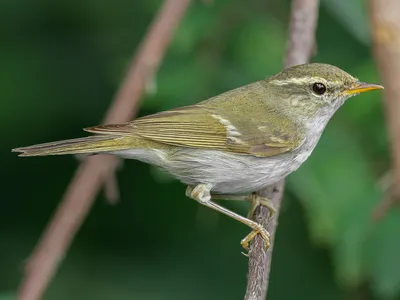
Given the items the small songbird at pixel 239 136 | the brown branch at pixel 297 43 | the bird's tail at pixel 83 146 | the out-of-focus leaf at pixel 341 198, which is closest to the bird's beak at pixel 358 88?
the small songbird at pixel 239 136

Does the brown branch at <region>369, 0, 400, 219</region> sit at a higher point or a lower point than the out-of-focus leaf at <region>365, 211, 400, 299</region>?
higher

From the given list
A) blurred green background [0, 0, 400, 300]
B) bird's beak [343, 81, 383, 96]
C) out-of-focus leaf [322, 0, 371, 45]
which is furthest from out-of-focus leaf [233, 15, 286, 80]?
bird's beak [343, 81, 383, 96]

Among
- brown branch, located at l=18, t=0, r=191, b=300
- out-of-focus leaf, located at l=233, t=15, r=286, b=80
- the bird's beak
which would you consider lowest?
brown branch, located at l=18, t=0, r=191, b=300

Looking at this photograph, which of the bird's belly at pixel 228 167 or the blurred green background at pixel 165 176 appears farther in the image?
the blurred green background at pixel 165 176

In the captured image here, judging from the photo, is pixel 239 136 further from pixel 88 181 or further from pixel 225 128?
pixel 88 181

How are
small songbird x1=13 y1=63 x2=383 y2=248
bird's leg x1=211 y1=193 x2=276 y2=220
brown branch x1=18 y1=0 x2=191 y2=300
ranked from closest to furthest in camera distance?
brown branch x1=18 y1=0 x2=191 y2=300 → bird's leg x1=211 y1=193 x2=276 y2=220 → small songbird x1=13 y1=63 x2=383 y2=248

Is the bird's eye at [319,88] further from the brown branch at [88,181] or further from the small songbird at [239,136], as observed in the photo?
the brown branch at [88,181]

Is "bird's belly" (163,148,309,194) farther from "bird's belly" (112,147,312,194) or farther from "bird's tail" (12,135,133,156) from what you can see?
"bird's tail" (12,135,133,156)
